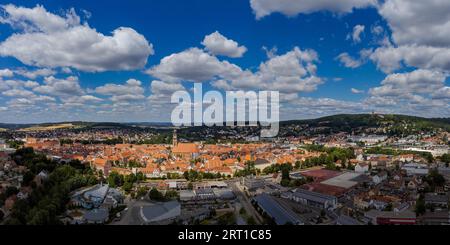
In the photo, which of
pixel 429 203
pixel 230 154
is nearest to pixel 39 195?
pixel 429 203

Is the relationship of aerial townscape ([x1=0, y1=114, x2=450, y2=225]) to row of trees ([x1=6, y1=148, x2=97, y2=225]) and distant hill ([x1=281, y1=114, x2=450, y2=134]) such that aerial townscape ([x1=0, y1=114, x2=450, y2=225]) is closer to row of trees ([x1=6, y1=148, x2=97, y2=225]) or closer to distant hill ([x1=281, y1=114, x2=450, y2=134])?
row of trees ([x1=6, y1=148, x2=97, y2=225])

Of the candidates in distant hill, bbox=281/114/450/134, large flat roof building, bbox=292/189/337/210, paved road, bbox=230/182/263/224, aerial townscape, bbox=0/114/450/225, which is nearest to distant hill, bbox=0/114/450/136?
distant hill, bbox=281/114/450/134

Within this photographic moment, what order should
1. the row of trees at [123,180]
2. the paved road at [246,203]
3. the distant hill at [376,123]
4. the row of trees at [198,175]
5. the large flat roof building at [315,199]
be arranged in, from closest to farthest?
the paved road at [246,203] < the large flat roof building at [315,199] < the row of trees at [123,180] < the row of trees at [198,175] < the distant hill at [376,123]

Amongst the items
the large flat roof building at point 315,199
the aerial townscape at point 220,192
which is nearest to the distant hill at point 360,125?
the aerial townscape at point 220,192

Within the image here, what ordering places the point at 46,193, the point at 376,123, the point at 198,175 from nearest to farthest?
the point at 46,193, the point at 198,175, the point at 376,123

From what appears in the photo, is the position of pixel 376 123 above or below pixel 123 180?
above

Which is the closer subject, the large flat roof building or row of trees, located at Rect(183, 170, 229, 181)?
the large flat roof building

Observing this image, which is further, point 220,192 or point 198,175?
point 198,175

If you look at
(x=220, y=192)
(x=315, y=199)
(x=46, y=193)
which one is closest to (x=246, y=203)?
(x=220, y=192)

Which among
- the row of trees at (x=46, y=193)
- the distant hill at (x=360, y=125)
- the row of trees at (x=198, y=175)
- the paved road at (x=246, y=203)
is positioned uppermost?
the distant hill at (x=360, y=125)

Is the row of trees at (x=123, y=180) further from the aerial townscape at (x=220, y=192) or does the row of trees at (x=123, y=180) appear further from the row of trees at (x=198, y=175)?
the row of trees at (x=198, y=175)

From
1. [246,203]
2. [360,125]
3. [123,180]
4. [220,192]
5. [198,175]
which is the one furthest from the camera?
[360,125]

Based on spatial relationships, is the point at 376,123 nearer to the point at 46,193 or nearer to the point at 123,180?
the point at 123,180
